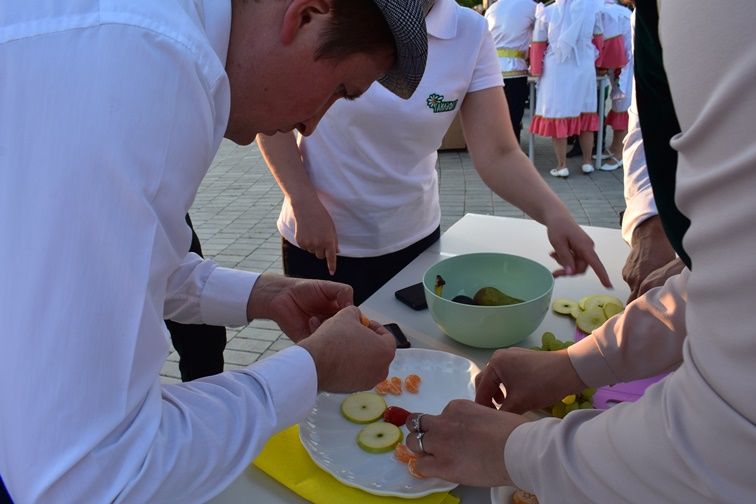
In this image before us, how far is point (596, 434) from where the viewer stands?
77cm

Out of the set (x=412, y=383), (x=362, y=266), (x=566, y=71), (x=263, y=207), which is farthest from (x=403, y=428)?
(x=566, y=71)

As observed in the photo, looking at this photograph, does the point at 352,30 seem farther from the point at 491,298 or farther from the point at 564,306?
the point at 564,306

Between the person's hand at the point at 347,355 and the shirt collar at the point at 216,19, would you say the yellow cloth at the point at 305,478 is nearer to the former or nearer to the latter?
the person's hand at the point at 347,355

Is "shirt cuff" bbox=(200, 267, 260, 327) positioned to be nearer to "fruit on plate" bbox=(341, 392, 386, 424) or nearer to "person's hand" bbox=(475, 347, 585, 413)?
"fruit on plate" bbox=(341, 392, 386, 424)

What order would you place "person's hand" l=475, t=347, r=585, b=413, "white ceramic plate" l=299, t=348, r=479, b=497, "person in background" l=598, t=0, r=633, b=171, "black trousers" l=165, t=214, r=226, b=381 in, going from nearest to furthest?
"white ceramic plate" l=299, t=348, r=479, b=497, "person's hand" l=475, t=347, r=585, b=413, "black trousers" l=165, t=214, r=226, b=381, "person in background" l=598, t=0, r=633, b=171

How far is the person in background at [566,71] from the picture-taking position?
6355 millimetres

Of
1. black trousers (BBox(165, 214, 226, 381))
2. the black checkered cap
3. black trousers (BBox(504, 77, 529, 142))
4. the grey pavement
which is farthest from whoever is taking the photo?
black trousers (BBox(504, 77, 529, 142))

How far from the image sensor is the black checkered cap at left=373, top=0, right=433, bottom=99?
911mm

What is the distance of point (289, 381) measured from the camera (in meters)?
0.98

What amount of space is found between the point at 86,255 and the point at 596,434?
64cm

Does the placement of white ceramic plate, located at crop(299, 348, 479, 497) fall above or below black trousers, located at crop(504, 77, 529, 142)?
above

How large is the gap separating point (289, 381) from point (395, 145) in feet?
3.81

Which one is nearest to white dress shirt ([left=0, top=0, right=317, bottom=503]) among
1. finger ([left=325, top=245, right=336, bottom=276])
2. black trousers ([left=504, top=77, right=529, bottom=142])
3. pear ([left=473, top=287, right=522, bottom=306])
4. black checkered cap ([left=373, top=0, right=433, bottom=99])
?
black checkered cap ([left=373, top=0, right=433, bottom=99])

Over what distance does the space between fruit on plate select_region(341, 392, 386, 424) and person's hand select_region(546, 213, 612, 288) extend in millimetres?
661
